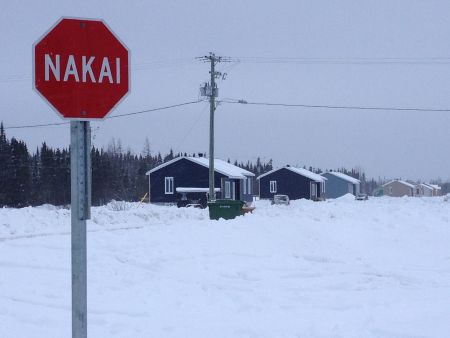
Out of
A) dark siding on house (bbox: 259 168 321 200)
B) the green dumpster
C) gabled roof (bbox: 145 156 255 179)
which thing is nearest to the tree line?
gabled roof (bbox: 145 156 255 179)

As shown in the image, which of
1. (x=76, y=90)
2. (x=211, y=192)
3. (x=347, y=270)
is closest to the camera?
(x=76, y=90)

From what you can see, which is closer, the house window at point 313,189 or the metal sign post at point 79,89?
the metal sign post at point 79,89

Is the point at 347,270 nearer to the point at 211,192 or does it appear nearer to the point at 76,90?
the point at 76,90

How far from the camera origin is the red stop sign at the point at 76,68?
4.27 metres

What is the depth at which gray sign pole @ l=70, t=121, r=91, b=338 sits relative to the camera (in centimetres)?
418

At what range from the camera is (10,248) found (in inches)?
536

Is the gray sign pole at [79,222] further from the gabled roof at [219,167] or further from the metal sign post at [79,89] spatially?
the gabled roof at [219,167]

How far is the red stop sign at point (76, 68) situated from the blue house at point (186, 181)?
2069 inches

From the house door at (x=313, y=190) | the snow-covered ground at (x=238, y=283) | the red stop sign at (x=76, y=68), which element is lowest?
the snow-covered ground at (x=238, y=283)

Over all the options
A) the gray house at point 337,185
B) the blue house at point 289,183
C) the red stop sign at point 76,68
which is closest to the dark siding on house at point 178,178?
the blue house at point 289,183

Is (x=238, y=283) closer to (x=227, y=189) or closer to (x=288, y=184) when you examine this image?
(x=227, y=189)

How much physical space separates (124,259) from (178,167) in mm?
46156

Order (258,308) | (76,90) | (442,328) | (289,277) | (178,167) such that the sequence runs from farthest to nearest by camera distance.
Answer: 1. (178,167)
2. (289,277)
3. (258,308)
4. (442,328)
5. (76,90)

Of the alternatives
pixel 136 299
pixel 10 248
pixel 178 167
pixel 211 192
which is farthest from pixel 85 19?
pixel 178 167
